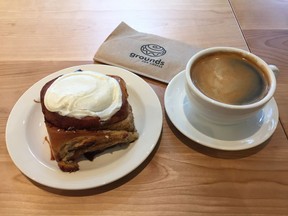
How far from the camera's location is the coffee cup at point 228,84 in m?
0.62

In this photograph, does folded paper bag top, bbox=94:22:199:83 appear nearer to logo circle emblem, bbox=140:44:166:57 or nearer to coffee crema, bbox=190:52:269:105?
logo circle emblem, bbox=140:44:166:57

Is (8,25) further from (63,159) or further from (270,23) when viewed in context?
(270,23)

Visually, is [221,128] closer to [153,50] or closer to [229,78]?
[229,78]

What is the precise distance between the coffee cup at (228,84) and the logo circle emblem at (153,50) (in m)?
0.20

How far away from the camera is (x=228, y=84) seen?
2.23 ft

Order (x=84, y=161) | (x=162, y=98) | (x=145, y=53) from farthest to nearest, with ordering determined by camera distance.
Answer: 1. (x=145, y=53)
2. (x=162, y=98)
3. (x=84, y=161)

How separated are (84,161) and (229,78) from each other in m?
0.36

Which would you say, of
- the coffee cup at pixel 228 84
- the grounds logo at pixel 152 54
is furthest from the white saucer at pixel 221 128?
the grounds logo at pixel 152 54

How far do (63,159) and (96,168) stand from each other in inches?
2.6

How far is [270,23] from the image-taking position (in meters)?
1.00

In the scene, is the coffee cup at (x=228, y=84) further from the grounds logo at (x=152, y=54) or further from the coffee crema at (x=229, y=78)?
the grounds logo at (x=152, y=54)

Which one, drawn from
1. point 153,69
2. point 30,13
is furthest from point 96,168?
point 30,13

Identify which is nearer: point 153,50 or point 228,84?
point 228,84

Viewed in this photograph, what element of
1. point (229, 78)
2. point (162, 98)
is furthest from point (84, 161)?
point (229, 78)
